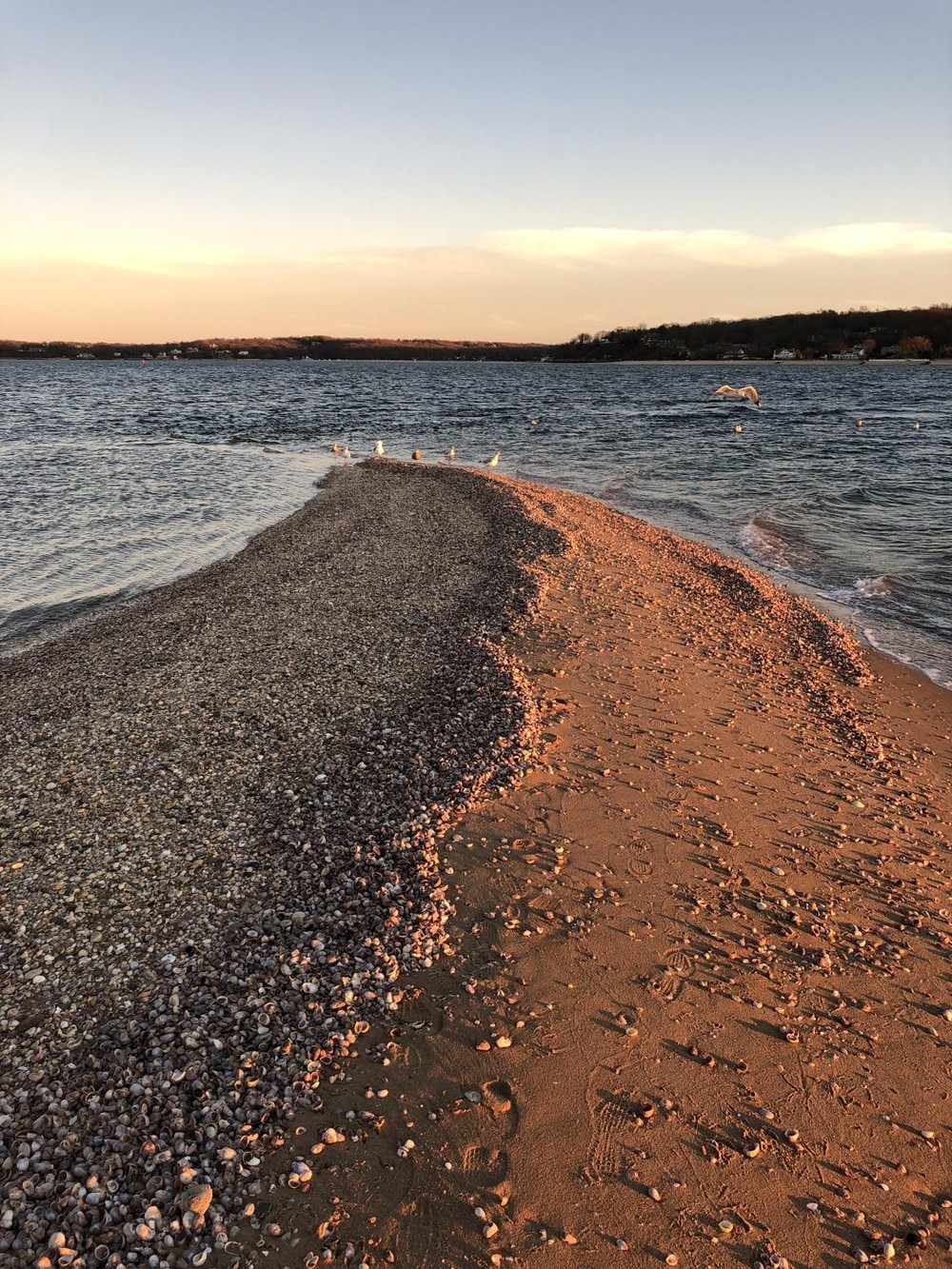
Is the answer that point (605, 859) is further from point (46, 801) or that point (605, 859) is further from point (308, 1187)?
point (46, 801)

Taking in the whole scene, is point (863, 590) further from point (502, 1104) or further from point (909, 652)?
point (502, 1104)

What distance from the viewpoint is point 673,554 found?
2300cm

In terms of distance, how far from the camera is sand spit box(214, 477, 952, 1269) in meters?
4.95

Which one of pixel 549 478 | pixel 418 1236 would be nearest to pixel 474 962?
pixel 418 1236

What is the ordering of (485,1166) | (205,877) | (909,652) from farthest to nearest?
(909,652)
(205,877)
(485,1166)

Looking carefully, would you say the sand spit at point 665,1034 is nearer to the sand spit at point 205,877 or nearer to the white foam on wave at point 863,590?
the sand spit at point 205,877

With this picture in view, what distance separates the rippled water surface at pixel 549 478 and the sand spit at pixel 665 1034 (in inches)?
299

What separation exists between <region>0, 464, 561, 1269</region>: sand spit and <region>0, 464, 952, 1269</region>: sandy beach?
0.04 metres

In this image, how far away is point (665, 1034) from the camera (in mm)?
6355

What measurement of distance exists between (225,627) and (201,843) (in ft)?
27.6

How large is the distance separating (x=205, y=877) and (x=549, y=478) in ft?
119

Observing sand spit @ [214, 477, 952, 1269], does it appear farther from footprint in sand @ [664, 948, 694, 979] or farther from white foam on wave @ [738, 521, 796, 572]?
white foam on wave @ [738, 521, 796, 572]

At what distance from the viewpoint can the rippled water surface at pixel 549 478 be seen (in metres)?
21.4

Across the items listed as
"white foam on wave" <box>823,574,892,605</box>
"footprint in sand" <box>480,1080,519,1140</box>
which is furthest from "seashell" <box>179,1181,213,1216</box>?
"white foam on wave" <box>823,574,892,605</box>
